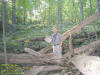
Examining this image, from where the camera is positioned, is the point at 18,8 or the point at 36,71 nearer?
the point at 36,71

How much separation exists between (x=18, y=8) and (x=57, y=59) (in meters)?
8.86

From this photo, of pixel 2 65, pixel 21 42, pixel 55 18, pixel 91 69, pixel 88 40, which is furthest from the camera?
pixel 55 18

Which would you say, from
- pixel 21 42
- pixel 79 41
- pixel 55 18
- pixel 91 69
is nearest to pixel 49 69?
Result: pixel 91 69

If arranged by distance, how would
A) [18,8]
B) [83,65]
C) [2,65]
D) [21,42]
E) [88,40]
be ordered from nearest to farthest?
[83,65]
[2,65]
[21,42]
[88,40]
[18,8]

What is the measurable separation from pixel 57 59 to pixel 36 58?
86cm

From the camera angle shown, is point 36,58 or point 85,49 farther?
point 85,49

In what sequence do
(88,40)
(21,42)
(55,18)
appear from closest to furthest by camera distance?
1. (21,42)
2. (88,40)
3. (55,18)

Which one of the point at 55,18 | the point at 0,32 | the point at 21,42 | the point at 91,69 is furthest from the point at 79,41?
the point at 55,18

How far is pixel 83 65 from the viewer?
4.15 m

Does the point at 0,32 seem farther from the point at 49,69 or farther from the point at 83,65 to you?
the point at 83,65

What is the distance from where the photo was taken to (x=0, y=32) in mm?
9266

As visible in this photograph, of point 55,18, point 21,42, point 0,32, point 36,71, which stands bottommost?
point 36,71

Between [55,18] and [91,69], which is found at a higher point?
[55,18]

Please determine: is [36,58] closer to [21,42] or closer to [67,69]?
[67,69]
